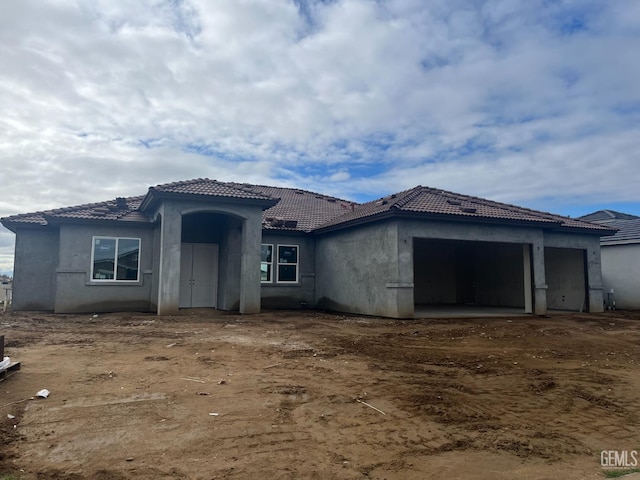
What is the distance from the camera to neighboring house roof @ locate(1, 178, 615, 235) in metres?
15.2

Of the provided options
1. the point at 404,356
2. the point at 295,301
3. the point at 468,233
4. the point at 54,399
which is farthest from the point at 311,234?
the point at 54,399

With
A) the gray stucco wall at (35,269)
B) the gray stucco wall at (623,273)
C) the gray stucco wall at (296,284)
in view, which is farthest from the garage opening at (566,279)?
the gray stucco wall at (35,269)

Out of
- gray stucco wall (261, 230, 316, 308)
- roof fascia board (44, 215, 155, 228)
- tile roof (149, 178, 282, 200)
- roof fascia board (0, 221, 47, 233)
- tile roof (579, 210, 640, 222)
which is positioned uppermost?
tile roof (579, 210, 640, 222)

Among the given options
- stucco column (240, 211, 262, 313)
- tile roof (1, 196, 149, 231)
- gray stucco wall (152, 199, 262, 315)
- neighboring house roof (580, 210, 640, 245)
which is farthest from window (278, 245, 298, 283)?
neighboring house roof (580, 210, 640, 245)

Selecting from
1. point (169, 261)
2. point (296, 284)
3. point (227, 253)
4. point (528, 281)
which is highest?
point (227, 253)

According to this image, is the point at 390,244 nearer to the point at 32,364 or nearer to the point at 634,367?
the point at 634,367

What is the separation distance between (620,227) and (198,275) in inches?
854

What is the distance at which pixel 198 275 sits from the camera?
744 inches

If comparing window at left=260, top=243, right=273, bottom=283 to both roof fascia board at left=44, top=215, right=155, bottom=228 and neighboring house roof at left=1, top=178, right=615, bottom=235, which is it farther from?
roof fascia board at left=44, top=215, right=155, bottom=228

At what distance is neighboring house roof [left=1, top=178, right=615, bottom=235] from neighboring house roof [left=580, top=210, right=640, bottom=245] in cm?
369

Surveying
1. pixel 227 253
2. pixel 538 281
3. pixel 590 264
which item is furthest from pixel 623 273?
pixel 227 253

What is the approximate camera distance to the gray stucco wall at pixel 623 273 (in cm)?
2159

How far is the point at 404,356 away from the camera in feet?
28.3

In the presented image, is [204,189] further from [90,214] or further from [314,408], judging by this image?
[314,408]
